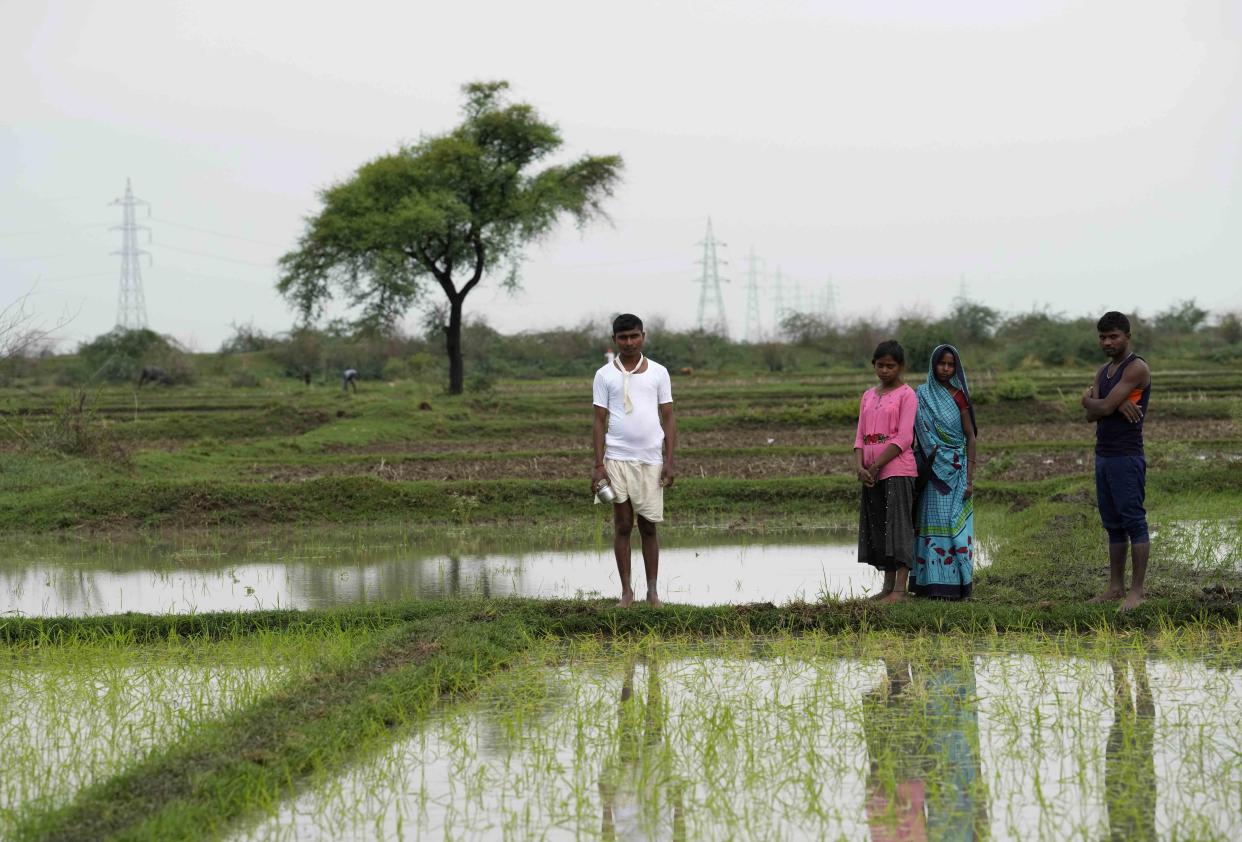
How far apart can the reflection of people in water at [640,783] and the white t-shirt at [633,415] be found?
6.62 feet

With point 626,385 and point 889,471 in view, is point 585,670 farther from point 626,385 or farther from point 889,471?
point 889,471

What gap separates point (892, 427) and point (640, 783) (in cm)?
354

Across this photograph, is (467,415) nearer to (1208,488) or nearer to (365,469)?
(365,469)

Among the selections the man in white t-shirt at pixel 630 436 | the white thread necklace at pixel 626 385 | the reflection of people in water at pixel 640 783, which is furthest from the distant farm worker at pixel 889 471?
the reflection of people in water at pixel 640 783

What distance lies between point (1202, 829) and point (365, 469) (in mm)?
13545

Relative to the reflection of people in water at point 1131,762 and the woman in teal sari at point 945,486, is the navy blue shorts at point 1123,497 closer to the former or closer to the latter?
the woman in teal sari at point 945,486

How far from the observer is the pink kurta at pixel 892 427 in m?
7.38

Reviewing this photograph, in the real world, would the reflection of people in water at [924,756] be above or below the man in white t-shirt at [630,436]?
below

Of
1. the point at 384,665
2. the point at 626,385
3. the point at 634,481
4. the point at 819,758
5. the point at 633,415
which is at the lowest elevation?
the point at 819,758

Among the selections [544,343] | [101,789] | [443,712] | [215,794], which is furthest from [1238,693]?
[544,343]

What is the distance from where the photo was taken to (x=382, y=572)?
964cm

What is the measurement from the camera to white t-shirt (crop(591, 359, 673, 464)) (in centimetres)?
731

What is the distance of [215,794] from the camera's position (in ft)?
13.7

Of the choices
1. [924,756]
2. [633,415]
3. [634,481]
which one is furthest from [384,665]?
[924,756]
